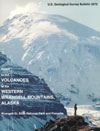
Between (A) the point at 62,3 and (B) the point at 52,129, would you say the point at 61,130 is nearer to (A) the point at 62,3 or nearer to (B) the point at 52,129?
(B) the point at 52,129

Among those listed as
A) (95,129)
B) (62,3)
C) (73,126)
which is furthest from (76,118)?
(62,3)

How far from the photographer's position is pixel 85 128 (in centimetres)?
15750

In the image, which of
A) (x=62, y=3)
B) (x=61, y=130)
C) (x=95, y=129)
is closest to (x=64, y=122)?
(x=61, y=130)

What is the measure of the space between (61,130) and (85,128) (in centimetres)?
689

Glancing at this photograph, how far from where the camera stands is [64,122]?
6417 inches

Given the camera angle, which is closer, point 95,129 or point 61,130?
point 95,129

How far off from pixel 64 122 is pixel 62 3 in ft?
97.4

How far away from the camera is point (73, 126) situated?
162 metres

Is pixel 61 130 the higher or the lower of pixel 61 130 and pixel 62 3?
the lower

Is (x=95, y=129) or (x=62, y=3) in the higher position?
(x=62, y=3)

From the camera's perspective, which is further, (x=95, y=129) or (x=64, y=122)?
(x=64, y=122)

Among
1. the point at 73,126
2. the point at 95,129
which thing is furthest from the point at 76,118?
the point at 95,129

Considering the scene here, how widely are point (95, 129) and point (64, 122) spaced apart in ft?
45.3

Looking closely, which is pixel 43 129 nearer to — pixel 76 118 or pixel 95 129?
pixel 76 118
